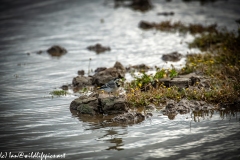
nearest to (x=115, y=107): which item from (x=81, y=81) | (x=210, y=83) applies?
(x=81, y=81)

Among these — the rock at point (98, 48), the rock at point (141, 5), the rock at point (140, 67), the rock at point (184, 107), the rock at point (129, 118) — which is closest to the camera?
the rock at point (129, 118)

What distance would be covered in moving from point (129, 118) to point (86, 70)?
593 centimetres

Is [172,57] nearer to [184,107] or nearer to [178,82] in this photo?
[178,82]

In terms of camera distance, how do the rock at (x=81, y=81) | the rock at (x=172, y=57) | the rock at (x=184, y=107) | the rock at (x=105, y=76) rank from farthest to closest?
the rock at (x=172, y=57) < the rock at (x=81, y=81) < the rock at (x=105, y=76) < the rock at (x=184, y=107)

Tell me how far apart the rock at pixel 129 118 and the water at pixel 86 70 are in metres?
0.23

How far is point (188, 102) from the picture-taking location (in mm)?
9945

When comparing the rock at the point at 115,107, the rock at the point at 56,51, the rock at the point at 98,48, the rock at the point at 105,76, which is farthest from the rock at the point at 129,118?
the rock at the point at 56,51

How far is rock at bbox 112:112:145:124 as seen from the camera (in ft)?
30.0

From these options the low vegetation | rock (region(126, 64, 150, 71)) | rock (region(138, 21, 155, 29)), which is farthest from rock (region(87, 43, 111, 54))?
rock (region(138, 21, 155, 29))

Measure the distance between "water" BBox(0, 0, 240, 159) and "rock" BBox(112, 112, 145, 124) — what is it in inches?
9.2

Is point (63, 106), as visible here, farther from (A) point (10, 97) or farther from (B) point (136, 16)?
(B) point (136, 16)

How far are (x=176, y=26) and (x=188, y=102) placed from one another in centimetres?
1258

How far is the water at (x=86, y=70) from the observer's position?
778 cm

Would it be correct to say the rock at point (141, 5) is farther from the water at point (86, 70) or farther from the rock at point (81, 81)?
the rock at point (81, 81)
